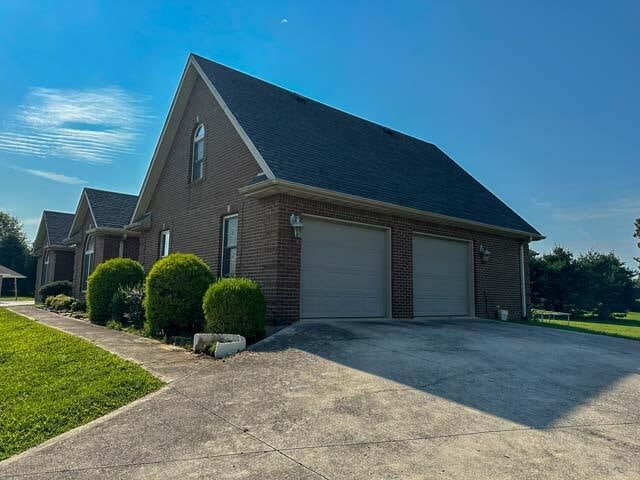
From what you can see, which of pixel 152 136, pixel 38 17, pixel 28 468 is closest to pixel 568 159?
pixel 152 136

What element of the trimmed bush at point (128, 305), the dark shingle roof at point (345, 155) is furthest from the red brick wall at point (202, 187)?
the trimmed bush at point (128, 305)

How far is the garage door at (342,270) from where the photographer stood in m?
10.4

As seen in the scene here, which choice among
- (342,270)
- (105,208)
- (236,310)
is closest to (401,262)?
(342,270)

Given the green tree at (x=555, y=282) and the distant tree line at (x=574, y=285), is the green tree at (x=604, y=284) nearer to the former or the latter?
the distant tree line at (x=574, y=285)

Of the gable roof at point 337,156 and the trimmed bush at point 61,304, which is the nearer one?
the gable roof at point 337,156

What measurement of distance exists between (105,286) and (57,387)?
7935mm

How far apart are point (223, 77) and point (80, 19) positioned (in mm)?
4629

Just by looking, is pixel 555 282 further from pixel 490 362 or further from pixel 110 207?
pixel 110 207

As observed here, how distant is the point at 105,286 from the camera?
515 inches

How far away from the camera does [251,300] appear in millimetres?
8273

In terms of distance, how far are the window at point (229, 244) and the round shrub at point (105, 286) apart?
135 inches

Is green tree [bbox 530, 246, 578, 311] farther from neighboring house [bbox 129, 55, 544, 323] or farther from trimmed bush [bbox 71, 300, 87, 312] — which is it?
trimmed bush [bbox 71, 300, 87, 312]

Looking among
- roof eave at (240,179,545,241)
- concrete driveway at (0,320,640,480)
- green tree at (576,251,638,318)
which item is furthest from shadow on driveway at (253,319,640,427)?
green tree at (576,251,638,318)

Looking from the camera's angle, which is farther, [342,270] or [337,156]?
[337,156]
